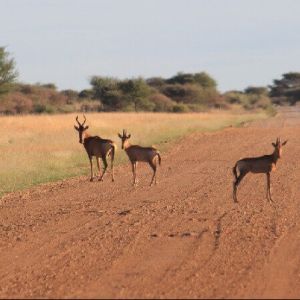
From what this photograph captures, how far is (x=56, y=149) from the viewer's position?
Answer: 25859 millimetres

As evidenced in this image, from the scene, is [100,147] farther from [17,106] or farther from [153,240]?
[17,106]

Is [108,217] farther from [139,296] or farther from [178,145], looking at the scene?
[178,145]

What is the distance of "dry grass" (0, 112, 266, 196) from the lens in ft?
62.3

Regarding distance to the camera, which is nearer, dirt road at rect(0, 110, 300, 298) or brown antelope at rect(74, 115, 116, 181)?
dirt road at rect(0, 110, 300, 298)

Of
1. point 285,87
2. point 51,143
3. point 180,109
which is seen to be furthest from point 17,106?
point 285,87

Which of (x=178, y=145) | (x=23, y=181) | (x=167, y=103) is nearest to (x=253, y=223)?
(x=23, y=181)

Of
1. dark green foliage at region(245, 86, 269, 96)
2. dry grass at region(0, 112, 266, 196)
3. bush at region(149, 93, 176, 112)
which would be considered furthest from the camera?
dark green foliage at region(245, 86, 269, 96)

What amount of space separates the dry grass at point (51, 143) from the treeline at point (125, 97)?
1964 centimetres

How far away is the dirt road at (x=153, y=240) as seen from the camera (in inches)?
299

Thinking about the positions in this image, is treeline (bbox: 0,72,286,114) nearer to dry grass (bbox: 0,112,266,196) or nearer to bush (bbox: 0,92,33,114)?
bush (bbox: 0,92,33,114)

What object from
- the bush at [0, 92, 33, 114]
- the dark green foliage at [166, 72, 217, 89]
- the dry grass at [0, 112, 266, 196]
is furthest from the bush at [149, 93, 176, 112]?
the dry grass at [0, 112, 266, 196]

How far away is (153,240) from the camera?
32.7 feet

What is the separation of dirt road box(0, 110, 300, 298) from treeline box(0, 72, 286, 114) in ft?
142

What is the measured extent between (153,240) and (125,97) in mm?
63291
